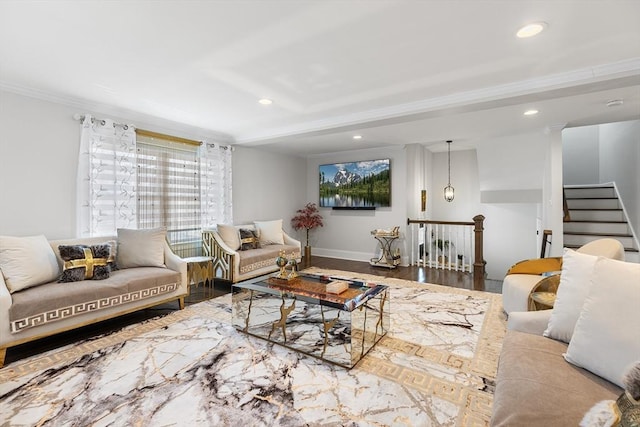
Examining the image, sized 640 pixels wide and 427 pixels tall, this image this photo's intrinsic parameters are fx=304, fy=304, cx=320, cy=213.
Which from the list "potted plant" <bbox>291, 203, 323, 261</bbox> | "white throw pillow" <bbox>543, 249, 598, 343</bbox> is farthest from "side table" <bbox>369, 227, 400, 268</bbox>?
"white throw pillow" <bbox>543, 249, 598, 343</bbox>

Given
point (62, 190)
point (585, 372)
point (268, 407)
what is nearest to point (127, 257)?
point (62, 190)

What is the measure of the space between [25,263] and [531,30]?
4.48 meters

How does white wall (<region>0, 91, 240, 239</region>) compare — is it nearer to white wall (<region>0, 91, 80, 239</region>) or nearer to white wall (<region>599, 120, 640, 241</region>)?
white wall (<region>0, 91, 80, 239</region>)

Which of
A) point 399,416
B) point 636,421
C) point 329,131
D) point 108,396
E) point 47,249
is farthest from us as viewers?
point 329,131

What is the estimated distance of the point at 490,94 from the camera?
3.14 m

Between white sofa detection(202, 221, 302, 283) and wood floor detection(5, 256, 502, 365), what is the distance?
289mm

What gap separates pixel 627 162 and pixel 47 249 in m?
7.90

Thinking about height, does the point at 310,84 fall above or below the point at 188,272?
above

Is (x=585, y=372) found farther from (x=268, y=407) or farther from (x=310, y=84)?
(x=310, y=84)

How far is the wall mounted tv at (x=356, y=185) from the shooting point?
6.18 m

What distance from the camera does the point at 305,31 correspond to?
7.12ft

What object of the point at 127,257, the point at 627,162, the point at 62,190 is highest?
the point at 627,162

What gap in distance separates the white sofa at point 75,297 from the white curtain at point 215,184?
1651mm

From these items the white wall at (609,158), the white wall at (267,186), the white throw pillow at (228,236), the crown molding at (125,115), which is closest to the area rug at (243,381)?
the white throw pillow at (228,236)
